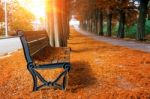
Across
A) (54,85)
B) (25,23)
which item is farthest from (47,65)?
(25,23)

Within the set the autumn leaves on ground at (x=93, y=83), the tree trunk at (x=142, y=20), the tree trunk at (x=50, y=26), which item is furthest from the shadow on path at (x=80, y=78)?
the tree trunk at (x=142, y=20)

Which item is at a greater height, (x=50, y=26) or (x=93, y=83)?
(x=50, y=26)

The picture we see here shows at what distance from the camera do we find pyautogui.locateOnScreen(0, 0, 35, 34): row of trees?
2472 inches

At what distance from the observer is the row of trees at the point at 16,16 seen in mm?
62781

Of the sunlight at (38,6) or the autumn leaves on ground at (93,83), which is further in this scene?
the sunlight at (38,6)

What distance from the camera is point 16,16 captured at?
209 feet

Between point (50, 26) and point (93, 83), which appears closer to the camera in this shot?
point (93, 83)

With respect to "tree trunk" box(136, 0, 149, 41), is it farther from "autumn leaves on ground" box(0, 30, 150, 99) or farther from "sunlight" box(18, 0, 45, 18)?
"autumn leaves on ground" box(0, 30, 150, 99)

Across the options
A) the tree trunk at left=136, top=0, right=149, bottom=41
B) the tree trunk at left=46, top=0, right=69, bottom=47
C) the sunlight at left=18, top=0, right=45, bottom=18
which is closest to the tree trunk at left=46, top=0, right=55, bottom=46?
the tree trunk at left=46, top=0, right=69, bottom=47

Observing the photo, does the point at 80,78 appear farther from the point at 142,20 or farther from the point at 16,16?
the point at 16,16

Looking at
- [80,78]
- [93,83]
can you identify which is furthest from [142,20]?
[93,83]

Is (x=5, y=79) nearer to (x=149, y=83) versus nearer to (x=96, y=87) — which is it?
(x=96, y=87)

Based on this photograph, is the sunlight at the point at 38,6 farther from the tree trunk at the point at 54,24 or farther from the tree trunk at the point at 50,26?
the tree trunk at the point at 50,26

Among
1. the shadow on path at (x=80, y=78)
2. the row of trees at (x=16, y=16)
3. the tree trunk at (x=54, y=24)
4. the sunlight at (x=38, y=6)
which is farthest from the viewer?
the row of trees at (x=16, y=16)
